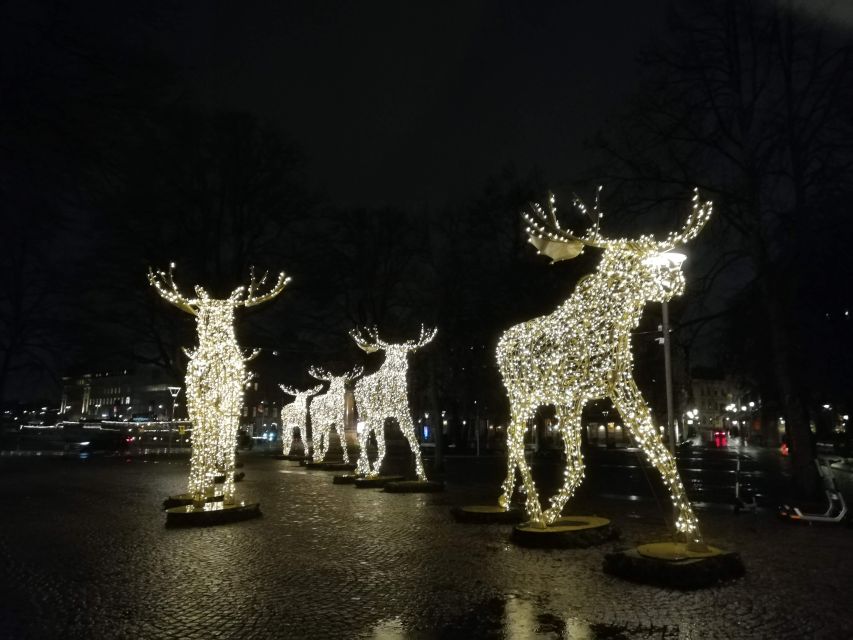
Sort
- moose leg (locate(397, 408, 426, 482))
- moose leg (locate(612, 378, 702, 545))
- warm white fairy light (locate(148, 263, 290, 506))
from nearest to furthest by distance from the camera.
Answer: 1. moose leg (locate(612, 378, 702, 545))
2. warm white fairy light (locate(148, 263, 290, 506))
3. moose leg (locate(397, 408, 426, 482))

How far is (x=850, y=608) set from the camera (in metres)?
5.83

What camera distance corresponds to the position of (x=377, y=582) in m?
6.83

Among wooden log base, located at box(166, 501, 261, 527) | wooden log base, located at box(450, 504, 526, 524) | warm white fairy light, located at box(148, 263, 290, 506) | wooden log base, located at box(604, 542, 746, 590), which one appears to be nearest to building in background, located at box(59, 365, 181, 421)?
warm white fairy light, located at box(148, 263, 290, 506)

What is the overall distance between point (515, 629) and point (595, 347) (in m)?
3.71

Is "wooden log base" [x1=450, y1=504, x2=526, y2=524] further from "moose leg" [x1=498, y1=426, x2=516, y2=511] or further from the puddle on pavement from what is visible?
the puddle on pavement

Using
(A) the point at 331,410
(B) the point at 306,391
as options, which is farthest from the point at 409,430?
(B) the point at 306,391

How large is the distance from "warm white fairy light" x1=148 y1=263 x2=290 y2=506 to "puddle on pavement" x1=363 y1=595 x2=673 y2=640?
6.89 metres

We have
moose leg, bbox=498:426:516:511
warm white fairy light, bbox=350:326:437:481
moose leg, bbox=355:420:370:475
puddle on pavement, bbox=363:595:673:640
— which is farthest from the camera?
moose leg, bbox=355:420:370:475

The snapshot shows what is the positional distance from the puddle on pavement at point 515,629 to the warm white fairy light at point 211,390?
6892mm

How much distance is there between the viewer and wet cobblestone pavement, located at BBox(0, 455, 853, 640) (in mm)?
5422

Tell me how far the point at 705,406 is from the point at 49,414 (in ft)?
311

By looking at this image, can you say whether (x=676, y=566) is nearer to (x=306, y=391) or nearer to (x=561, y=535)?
(x=561, y=535)

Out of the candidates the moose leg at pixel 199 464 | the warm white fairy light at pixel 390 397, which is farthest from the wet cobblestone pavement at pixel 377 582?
the warm white fairy light at pixel 390 397

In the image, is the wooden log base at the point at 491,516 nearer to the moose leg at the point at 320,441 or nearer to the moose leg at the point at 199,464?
the moose leg at the point at 199,464
